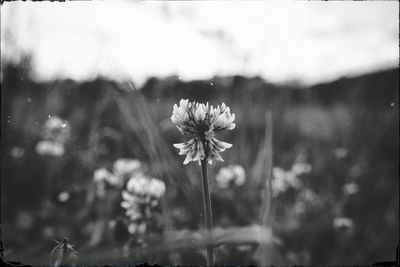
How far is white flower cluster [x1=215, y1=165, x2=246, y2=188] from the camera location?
1.66m

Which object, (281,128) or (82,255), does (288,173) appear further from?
(82,255)

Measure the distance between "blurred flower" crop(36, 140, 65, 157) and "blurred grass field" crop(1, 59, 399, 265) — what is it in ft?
0.10

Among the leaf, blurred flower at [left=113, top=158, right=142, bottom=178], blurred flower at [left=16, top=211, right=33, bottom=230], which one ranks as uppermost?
blurred flower at [left=113, top=158, right=142, bottom=178]

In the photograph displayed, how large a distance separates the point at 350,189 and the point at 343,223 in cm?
36

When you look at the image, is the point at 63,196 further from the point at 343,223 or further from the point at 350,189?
the point at 350,189

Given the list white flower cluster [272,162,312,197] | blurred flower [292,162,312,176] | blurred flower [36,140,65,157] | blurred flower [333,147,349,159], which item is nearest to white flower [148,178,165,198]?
white flower cluster [272,162,312,197]

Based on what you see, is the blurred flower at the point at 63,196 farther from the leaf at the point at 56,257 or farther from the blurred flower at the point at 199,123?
the blurred flower at the point at 199,123

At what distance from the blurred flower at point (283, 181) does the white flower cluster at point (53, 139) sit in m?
0.98

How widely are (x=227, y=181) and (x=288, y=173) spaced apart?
1.46 ft

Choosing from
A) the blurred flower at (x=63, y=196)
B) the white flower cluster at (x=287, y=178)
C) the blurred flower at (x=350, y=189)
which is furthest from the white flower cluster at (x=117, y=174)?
the blurred flower at (x=350, y=189)

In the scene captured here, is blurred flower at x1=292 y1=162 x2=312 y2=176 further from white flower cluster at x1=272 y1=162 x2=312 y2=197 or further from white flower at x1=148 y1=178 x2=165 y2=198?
white flower at x1=148 y1=178 x2=165 y2=198

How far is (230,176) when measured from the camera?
168 centimetres

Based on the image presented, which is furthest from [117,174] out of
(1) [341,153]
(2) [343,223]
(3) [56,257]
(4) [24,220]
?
(1) [341,153]

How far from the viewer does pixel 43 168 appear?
176 centimetres
